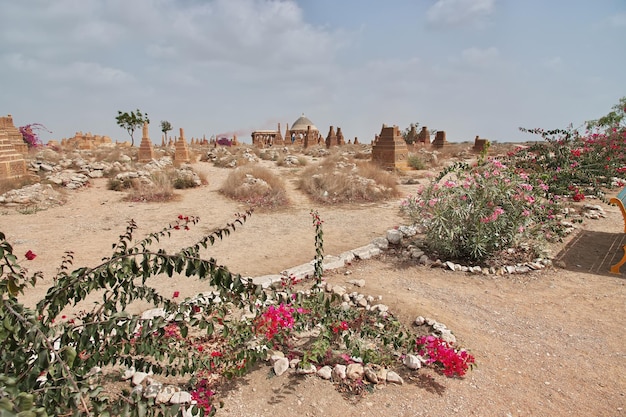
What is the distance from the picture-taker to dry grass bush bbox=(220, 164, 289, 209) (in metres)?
9.51

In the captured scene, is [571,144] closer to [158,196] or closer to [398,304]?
[398,304]

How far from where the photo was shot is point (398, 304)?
12.5ft

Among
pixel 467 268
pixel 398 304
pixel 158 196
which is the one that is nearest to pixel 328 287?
pixel 398 304

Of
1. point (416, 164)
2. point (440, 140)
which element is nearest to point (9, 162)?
point (416, 164)

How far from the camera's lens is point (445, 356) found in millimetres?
2738

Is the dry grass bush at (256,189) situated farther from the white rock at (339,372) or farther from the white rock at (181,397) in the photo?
the white rock at (181,397)

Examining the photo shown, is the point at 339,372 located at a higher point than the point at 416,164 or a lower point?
lower

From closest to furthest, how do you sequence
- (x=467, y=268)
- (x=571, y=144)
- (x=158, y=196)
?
(x=467, y=268) → (x=158, y=196) → (x=571, y=144)

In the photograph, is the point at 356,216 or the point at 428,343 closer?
the point at 428,343

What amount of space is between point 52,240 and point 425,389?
6.65m

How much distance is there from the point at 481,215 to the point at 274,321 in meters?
3.55

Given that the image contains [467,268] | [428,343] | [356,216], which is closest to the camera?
[428,343]

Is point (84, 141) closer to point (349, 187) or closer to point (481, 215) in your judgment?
point (349, 187)

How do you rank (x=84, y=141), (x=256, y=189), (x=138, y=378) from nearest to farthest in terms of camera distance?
1. (x=138, y=378)
2. (x=256, y=189)
3. (x=84, y=141)
